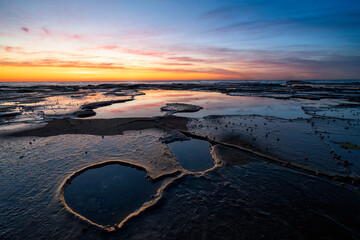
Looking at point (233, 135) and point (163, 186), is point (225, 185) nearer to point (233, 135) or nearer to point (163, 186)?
point (163, 186)

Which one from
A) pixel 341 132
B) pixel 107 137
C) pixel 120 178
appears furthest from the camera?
pixel 341 132

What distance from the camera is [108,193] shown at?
341 inches

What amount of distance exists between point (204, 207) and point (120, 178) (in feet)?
17.2

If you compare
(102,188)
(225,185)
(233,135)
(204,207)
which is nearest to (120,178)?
(102,188)

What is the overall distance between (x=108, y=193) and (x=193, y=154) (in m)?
6.67

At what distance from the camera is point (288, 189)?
899 cm

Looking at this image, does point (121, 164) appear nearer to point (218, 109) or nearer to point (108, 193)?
point (108, 193)

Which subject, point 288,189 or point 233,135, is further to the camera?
point 233,135

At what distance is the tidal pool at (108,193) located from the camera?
746 cm

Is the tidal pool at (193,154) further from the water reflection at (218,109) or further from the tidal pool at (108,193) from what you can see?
the water reflection at (218,109)

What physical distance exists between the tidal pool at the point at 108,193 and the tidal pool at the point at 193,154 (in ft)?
9.51

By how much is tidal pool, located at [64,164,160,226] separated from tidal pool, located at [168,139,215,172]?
9.51ft

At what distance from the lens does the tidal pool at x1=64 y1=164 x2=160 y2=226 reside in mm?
7457

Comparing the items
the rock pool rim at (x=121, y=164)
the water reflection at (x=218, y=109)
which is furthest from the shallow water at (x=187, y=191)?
the water reflection at (x=218, y=109)
